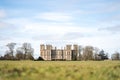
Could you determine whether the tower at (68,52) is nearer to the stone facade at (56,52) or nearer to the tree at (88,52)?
the stone facade at (56,52)

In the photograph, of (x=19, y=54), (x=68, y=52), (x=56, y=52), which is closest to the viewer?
(x=19, y=54)

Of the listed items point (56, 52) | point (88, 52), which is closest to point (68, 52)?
point (56, 52)

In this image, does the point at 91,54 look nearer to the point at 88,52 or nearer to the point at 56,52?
the point at 88,52

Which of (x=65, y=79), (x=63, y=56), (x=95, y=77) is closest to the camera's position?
(x=65, y=79)

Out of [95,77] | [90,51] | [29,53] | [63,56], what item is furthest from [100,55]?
[95,77]

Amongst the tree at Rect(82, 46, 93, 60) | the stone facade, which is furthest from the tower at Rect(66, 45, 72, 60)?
the tree at Rect(82, 46, 93, 60)

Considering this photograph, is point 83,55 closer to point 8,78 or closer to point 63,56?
point 63,56

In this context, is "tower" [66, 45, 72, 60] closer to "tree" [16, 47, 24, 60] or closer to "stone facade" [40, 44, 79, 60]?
"stone facade" [40, 44, 79, 60]

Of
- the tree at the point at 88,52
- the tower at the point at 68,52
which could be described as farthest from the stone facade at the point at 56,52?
the tree at the point at 88,52

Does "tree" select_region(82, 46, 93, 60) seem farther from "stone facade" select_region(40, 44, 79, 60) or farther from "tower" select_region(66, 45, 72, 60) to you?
"tower" select_region(66, 45, 72, 60)

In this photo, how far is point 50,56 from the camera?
19288 centimetres

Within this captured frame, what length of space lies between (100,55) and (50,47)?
55.0 m

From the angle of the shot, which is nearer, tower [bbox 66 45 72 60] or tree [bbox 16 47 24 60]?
tree [bbox 16 47 24 60]

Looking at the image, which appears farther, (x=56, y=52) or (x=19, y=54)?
(x=56, y=52)
